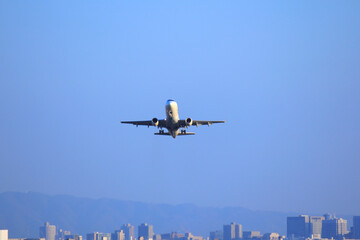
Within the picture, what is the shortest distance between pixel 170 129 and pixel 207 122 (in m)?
7.33

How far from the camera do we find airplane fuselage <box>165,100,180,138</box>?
Result: 12550 cm

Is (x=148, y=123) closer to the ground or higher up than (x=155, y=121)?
higher up

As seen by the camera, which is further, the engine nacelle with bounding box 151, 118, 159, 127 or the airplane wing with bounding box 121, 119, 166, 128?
the airplane wing with bounding box 121, 119, 166, 128

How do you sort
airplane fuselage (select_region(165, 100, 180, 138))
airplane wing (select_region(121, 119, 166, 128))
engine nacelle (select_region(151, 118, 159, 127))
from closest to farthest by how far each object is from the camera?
airplane fuselage (select_region(165, 100, 180, 138))
engine nacelle (select_region(151, 118, 159, 127))
airplane wing (select_region(121, 119, 166, 128))

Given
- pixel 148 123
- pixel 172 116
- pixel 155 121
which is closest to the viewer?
pixel 172 116

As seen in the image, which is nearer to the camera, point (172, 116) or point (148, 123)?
point (172, 116)

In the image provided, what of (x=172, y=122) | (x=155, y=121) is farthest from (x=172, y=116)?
(x=155, y=121)

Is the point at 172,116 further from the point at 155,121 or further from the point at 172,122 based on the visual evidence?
the point at 155,121

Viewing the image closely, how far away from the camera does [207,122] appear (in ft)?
443

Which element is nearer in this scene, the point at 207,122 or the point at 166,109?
the point at 166,109

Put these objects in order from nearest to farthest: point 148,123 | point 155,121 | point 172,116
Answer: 1. point 172,116
2. point 155,121
3. point 148,123

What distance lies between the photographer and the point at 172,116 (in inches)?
4998

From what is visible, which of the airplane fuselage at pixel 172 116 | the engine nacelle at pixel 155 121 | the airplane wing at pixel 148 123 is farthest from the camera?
the airplane wing at pixel 148 123

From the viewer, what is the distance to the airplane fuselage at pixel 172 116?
126 metres
